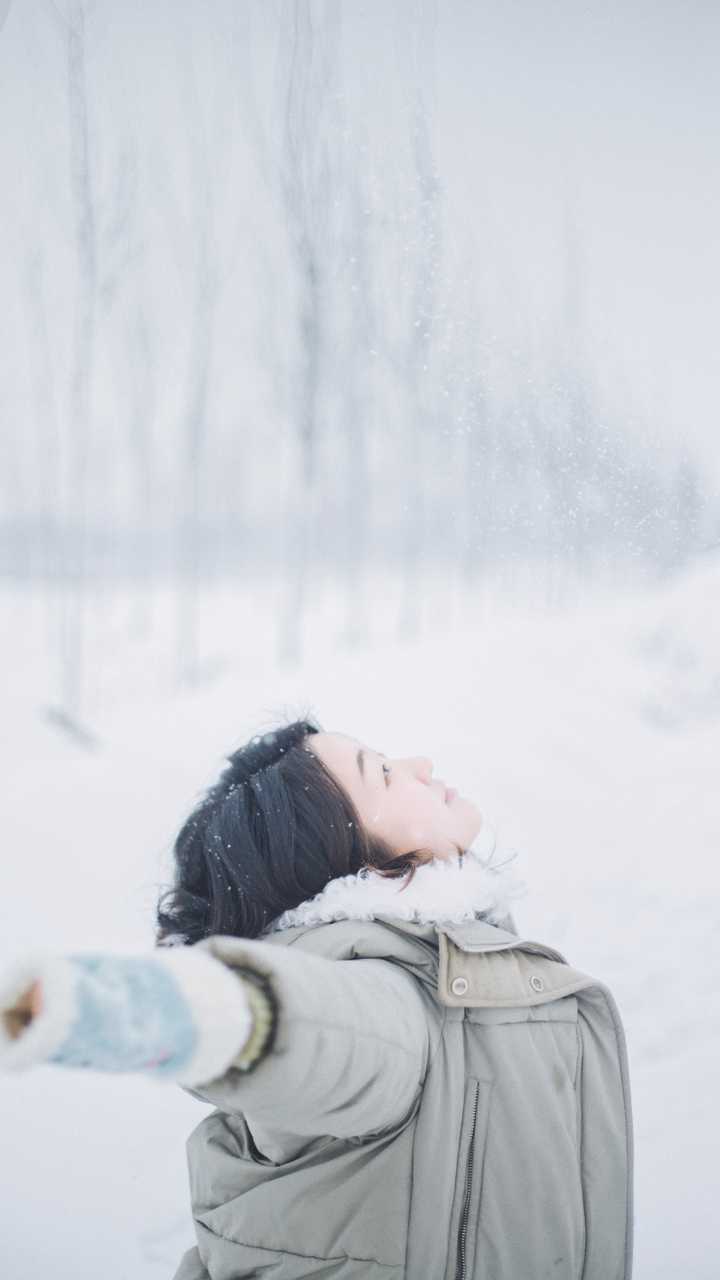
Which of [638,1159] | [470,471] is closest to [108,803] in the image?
[470,471]

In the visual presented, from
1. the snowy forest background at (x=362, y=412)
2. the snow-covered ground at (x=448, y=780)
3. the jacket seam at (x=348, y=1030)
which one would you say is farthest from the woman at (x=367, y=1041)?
the snowy forest background at (x=362, y=412)

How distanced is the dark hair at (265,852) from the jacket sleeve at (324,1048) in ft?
0.75

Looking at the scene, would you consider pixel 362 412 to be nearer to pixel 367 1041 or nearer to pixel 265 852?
pixel 265 852

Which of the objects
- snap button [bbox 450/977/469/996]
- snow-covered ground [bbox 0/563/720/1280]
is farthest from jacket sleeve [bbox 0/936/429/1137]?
snow-covered ground [bbox 0/563/720/1280]

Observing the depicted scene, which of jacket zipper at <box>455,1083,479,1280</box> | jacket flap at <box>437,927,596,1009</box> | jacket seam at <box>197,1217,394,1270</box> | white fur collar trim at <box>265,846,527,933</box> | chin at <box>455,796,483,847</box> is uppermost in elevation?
chin at <box>455,796,483,847</box>

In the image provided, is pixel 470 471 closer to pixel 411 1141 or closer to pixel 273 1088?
pixel 411 1141

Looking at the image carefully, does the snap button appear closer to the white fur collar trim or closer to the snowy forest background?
the white fur collar trim

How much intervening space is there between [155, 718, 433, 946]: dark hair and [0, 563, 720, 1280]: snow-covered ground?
0.60 metres

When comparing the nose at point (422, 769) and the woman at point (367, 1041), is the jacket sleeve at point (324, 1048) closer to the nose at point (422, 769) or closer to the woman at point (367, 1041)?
the woman at point (367, 1041)

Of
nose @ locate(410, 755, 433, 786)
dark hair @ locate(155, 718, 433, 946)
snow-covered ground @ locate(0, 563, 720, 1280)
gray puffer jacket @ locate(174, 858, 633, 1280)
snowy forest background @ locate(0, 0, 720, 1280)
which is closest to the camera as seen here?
gray puffer jacket @ locate(174, 858, 633, 1280)

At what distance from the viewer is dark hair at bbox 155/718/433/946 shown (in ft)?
2.63

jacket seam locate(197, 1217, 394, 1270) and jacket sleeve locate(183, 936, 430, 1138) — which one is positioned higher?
jacket sleeve locate(183, 936, 430, 1138)

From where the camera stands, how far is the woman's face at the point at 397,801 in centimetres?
84

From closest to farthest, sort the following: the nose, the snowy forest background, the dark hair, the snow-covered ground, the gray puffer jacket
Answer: the gray puffer jacket
the dark hair
the nose
the snow-covered ground
the snowy forest background
